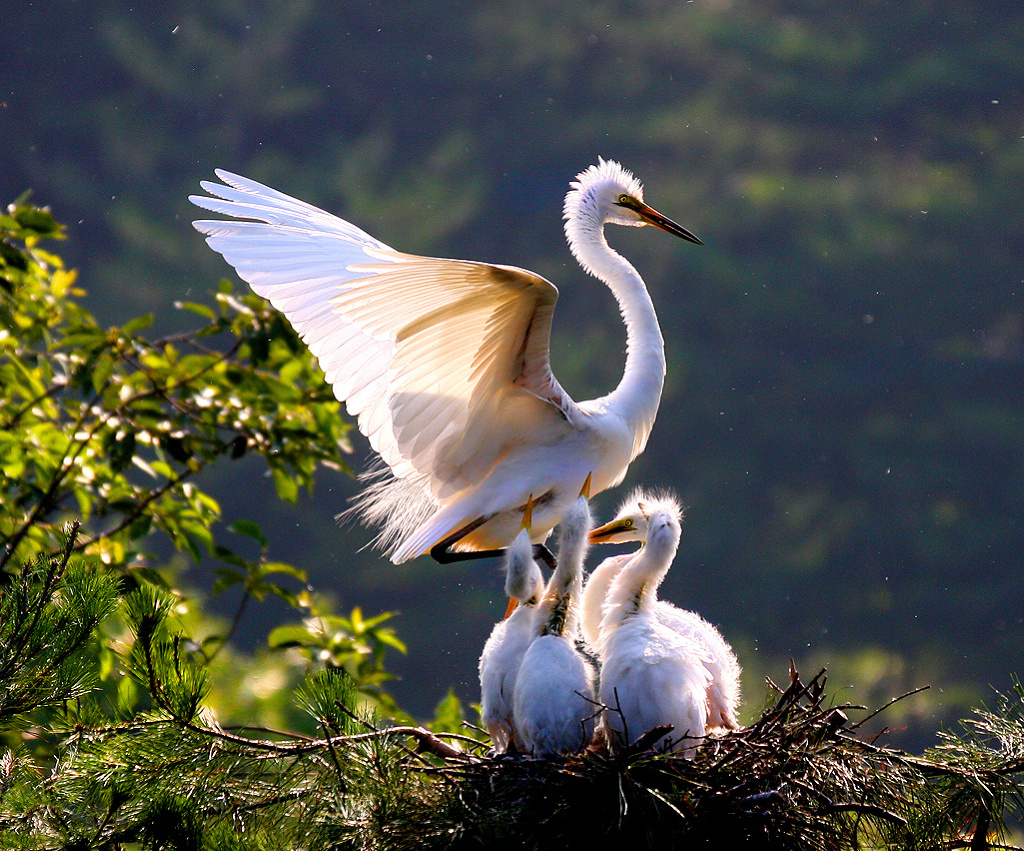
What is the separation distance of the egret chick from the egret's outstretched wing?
43cm

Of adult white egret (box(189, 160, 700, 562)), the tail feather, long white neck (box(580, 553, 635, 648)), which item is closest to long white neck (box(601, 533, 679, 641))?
long white neck (box(580, 553, 635, 648))

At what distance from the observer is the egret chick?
1.74 metres

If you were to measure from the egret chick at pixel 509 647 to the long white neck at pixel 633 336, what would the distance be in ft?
2.41

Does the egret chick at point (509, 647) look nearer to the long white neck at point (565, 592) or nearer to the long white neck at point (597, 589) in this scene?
the long white neck at point (565, 592)

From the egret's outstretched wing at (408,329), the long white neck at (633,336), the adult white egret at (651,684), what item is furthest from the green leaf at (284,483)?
the adult white egret at (651,684)

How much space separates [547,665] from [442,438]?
2.94 feet

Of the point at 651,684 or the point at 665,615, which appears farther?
the point at 665,615

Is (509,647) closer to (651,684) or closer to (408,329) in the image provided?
(651,684)

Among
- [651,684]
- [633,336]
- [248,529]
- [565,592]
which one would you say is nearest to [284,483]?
[248,529]

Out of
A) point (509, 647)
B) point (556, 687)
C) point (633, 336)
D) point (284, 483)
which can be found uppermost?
point (633, 336)

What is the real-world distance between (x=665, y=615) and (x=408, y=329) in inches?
29.3

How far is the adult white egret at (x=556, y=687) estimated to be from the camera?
1549mm

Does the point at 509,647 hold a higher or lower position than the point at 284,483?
lower

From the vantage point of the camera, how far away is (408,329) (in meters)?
2.01
